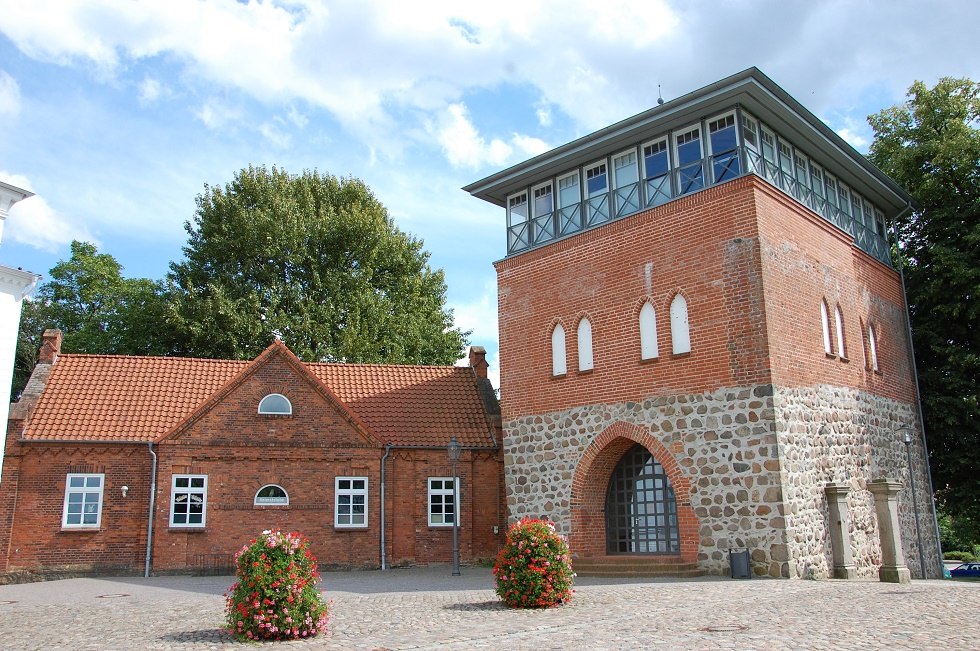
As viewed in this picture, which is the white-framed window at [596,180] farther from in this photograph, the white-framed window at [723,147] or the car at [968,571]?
the car at [968,571]

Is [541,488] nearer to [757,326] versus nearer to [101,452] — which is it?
[757,326]

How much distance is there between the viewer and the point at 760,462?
693 inches

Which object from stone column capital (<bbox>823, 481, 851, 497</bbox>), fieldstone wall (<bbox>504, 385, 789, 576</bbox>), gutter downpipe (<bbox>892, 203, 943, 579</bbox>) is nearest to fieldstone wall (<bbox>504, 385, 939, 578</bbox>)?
fieldstone wall (<bbox>504, 385, 789, 576</bbox>)

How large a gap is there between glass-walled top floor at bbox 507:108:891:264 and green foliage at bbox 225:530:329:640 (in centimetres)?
1332

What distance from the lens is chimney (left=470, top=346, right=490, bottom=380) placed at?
27547 millimetres

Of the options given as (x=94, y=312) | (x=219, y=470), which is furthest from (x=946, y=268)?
(x=94, y=312)

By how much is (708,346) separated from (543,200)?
7132mm

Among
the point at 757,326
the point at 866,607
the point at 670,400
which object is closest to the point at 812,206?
the point at 757,326

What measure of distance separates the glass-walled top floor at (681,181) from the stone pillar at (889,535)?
7303 millimetres

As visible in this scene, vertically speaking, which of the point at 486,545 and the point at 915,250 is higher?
the point at 915,250

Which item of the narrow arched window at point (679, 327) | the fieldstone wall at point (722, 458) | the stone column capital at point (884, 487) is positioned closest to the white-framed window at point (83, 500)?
the fieldstone wall at point (722, 458)

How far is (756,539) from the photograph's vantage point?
17375 mm

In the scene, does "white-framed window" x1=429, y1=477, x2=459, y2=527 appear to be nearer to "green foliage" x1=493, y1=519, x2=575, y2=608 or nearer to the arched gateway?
the arched gateway

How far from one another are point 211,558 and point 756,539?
1372cm
